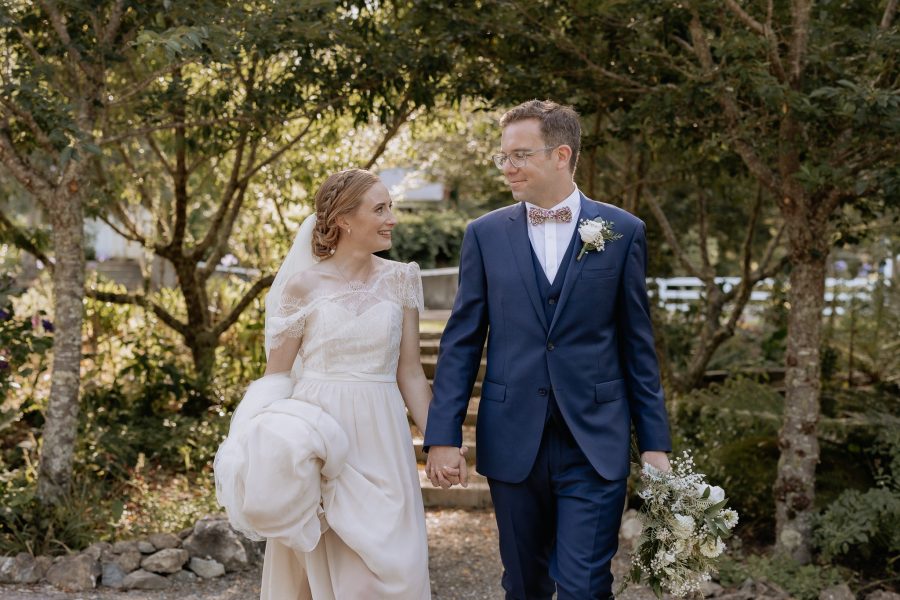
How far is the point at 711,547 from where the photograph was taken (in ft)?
10.3

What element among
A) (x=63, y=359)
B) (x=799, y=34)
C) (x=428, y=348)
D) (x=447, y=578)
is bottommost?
(x=447, y=578)

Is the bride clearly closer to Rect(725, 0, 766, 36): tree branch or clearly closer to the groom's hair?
the groom's hair

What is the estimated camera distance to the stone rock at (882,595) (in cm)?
471

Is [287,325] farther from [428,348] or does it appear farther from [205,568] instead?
[428,348]

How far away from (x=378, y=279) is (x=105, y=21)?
2.94 meters

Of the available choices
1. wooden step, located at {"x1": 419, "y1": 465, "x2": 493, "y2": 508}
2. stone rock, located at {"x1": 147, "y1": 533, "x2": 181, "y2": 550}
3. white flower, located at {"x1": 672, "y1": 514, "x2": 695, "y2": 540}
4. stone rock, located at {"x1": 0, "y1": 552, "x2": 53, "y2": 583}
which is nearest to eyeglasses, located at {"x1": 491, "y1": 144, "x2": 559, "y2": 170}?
white flower, located at {"x1": 672, "y1": 514, "x2": 695, "y2": 540}

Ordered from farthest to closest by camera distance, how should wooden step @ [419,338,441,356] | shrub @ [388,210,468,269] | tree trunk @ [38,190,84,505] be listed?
shrub @ [388,210,468,269] → wooden step @ [419,338,441,356] → tree trunk @ [38,190,84,505]

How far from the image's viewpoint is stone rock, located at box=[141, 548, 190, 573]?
5.04 meters

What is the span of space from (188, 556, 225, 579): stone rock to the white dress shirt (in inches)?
111

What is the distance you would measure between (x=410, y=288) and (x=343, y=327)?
312 millimetres

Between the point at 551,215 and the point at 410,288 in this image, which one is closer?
the point at 551,215

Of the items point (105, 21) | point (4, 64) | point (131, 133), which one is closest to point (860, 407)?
point (131, 133)

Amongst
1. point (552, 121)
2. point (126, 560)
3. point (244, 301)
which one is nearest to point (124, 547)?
point (126, 560)

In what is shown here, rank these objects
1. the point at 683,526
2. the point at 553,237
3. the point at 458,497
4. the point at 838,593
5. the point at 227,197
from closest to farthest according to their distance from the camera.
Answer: the point at 683,526 → the point at 553,237 → the point at 838,593 → the point at 458,497 → the point at 227,197
